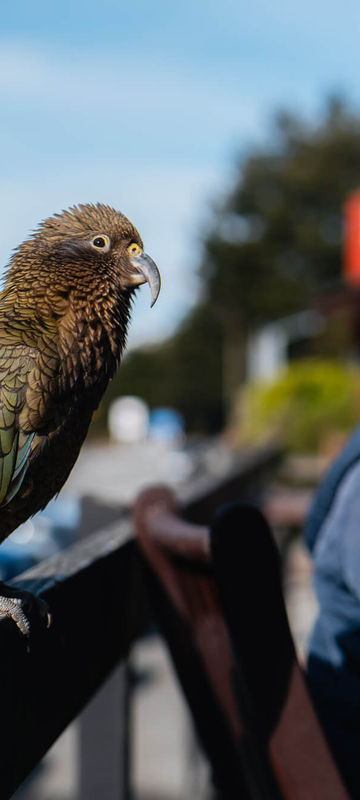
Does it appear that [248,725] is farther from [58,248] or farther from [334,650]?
[58,248]

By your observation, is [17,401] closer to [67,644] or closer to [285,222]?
[67,644]

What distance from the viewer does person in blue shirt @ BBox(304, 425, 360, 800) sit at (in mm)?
2080

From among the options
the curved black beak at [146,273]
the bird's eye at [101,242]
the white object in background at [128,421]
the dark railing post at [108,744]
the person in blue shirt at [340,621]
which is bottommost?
the white object in background at [128,421]

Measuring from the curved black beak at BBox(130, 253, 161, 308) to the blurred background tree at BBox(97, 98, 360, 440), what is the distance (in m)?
47.6

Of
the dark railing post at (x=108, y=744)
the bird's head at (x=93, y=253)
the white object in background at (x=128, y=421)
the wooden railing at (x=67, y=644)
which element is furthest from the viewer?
the white object in background at (x=128, y=421)

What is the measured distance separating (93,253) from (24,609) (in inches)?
35.6

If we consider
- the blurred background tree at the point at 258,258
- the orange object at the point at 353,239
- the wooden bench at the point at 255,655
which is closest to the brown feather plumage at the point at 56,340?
the wooden bench at the point at 255,655

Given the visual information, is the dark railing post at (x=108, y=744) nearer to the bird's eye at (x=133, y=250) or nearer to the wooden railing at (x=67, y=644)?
the wooden railing at (x=67, y=644)

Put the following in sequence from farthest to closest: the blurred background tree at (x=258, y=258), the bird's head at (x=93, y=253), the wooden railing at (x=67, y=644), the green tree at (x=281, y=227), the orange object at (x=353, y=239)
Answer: the green tree at (x=281, y=227) → the blurred background tree at (x=258, y=258) → the orange object at (x=353, y=239) → the bird's head at (x=93, y=253) → the wooden railing at (x=67, y=644)

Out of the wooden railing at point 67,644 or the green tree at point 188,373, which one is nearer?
the wooden railing at point 67,644

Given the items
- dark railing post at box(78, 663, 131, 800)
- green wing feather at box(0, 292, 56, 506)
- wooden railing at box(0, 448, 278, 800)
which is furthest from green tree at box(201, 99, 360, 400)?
green wing feather at box(0, 292, 56, 506)

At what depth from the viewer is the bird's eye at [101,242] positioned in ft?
6.70

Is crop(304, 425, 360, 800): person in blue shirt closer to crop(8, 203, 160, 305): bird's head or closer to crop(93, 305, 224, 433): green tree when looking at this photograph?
crop(8, 203, 160, 305): bird's head

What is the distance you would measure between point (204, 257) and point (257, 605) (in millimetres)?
54789
